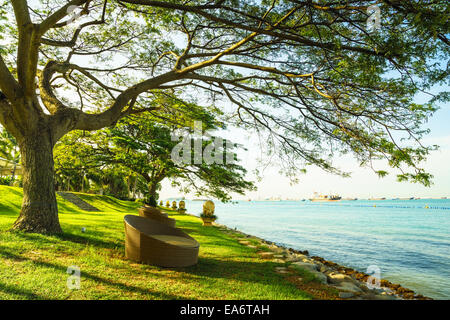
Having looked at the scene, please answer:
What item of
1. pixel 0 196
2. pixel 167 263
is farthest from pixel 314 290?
pixel 0 196

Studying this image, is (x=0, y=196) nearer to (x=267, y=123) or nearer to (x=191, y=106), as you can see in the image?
(x=191, y=106)

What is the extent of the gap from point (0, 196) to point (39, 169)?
36.2 ft

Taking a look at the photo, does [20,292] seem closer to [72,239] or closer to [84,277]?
[84,277]

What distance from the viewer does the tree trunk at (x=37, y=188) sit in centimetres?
587

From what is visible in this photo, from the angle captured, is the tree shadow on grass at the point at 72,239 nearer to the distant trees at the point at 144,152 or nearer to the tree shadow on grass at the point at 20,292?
the tree shadow on grass at the point at 20,292

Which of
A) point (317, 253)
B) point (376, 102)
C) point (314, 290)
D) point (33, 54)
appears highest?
point (33, 54)

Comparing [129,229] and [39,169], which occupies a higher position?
[39,169]

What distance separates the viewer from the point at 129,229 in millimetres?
5121

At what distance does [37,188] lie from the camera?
233 inches

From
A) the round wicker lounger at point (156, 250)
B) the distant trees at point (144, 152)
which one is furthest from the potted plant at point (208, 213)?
the round wicker lounger at point (156, 250)

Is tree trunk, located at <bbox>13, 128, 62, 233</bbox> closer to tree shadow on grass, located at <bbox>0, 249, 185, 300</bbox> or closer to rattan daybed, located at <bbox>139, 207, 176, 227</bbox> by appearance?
tree shadow on grass, located at <bbox>0, 249, 185, 300</bbox>

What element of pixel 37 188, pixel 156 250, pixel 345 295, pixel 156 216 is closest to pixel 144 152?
pixel 156 216
